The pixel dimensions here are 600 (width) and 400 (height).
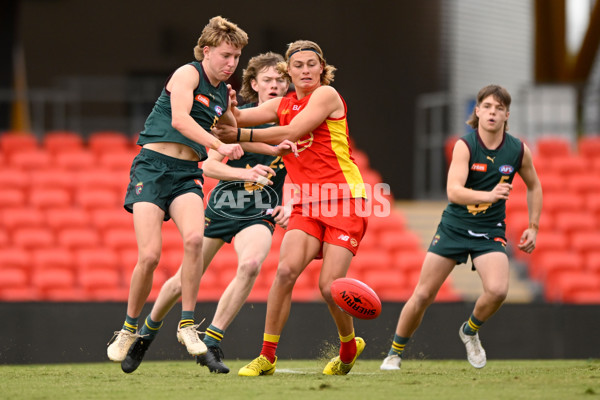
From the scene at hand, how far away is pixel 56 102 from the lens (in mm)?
15664

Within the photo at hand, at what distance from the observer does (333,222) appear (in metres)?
6.06

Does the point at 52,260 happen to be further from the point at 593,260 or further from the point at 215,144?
the point at 593,260

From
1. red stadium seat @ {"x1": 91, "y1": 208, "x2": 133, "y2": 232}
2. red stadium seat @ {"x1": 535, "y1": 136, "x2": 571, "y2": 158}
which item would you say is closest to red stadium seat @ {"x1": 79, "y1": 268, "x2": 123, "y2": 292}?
red stadium seat @ {"x1": 91, "y1": 208, "x2": 133, "y2": 232}

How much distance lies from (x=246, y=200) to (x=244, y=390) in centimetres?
209

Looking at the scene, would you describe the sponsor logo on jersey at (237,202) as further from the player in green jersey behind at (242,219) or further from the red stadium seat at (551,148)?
the red stadium seat at (551,148)

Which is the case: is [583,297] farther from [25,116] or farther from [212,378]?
[25,116]

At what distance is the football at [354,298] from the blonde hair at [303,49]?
141cm

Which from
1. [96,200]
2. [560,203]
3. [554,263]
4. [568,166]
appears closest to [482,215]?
[554,263]

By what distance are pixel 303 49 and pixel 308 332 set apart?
3.81 m

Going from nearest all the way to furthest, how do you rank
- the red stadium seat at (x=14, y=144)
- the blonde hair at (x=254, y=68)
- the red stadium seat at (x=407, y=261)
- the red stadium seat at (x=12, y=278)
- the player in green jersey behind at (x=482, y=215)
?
the player in green jersey behind at (x=482, y=215), the blonde hair at (x=254, y=68), the red stadium seat at (x=12, y=278), the red stadium seat at (x=407, y=261), the red stadium seat at (x=14, y=144)

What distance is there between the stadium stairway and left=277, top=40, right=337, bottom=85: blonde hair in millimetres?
4881

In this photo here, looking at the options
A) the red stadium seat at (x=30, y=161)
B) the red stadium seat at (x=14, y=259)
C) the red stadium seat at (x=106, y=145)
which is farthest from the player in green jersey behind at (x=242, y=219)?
the red stadium seat at (x=106, y=145)

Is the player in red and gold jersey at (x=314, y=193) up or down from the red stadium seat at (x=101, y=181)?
up

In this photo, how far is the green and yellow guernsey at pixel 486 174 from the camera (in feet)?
21.9
